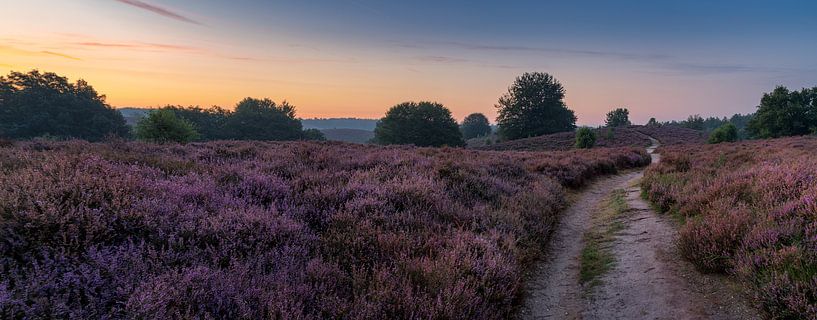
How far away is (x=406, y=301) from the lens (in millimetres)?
3529

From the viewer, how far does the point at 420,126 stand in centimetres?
7456

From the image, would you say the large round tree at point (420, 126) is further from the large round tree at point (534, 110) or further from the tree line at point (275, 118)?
the large round tree at point (534, 110)

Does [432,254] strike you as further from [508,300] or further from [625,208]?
[625,208]

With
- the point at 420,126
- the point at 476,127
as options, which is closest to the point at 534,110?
the point at 420,126

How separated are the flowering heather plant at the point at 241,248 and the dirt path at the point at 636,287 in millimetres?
436

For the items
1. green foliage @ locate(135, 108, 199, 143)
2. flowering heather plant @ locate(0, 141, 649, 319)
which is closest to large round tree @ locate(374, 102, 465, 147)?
green foliage @ locate(135, 108, 199, 143)

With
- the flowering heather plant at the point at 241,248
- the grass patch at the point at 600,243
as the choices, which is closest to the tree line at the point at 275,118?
the flowering heather plant at the point at 241,248

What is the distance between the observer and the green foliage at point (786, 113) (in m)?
58.0

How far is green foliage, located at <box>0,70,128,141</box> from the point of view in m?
55.2

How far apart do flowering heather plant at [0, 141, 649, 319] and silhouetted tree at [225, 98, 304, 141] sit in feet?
250

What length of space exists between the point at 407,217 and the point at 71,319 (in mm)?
4318

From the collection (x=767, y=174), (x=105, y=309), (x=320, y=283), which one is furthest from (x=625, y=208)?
(x=105, y=309)

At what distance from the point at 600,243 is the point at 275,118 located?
86195 millimetres

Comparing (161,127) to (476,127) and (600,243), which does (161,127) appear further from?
(476,127)
